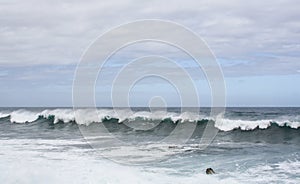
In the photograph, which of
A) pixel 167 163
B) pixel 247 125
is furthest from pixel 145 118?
pixel 167 163

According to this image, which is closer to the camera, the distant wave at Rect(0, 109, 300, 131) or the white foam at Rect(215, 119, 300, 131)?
the white foam at Rect(215, 119, 300, 131)

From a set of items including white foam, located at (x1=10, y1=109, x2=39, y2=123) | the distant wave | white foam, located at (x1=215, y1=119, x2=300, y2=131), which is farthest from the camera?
white foam, located at (x1=10, y1=109, x2=39, y2=123)

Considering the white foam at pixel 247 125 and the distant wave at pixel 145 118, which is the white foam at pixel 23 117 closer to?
the distant wave at pixel 145 118

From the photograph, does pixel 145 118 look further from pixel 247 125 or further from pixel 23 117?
pixel 23 117

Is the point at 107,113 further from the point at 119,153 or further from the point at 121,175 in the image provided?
the point at 121,175

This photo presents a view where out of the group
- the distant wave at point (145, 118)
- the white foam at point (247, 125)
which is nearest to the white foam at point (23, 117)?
the distant wave at point (145, 118)

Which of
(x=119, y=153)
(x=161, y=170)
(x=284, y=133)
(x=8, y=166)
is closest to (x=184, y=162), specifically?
(x=161, y=170)

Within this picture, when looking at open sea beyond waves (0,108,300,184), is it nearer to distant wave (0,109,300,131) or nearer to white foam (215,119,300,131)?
white foam (215,119,300,131)

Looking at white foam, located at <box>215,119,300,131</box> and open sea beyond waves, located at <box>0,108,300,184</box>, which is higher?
white foam, located at <box>215,119,300,131</box>

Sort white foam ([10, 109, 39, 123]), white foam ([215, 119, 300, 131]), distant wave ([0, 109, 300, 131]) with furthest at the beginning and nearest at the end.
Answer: white foam ([10, 109, 39, 123]), distant wave ([0, 109, 300, 131]), white foam ([215, 119, 300, 131])

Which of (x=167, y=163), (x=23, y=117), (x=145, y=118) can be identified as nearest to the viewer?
(x=167, y=163)

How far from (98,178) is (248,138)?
15519 mm

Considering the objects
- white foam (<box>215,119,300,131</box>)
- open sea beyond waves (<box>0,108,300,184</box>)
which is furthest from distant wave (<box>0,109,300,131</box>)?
open sea beyond waves (<box>0,108,300,184</box>)

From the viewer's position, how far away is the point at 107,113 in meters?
→ 42.7
